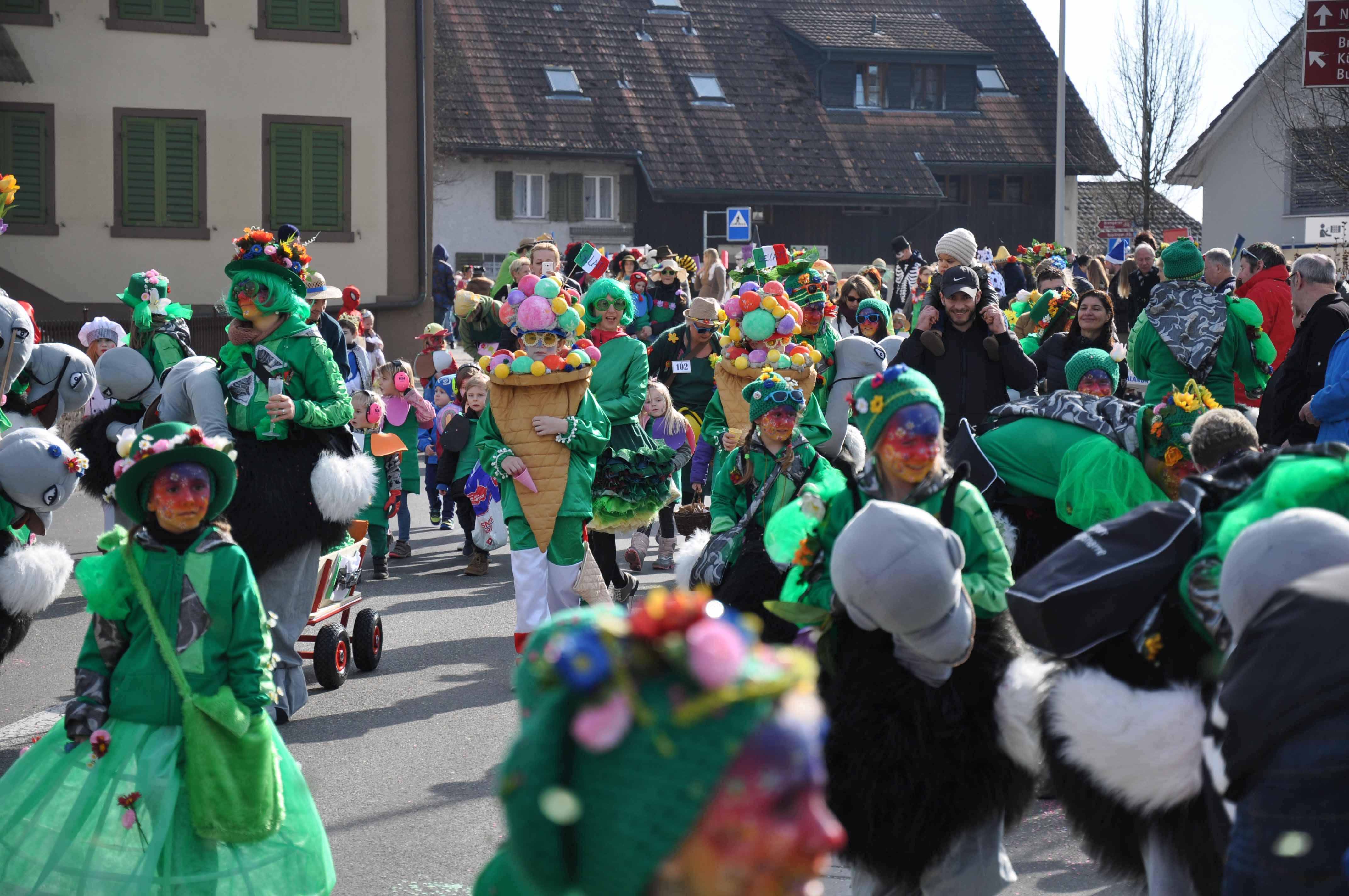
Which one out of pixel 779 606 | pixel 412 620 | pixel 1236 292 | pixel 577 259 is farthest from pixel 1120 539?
pixel 577 259

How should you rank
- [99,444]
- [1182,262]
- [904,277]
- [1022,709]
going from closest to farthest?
[1022,709] → [1182,262] → [99,444] → [904,277]

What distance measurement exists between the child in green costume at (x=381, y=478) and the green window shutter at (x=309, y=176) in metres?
12.0

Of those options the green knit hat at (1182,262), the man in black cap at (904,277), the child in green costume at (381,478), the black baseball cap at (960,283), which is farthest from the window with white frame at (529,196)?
the black baseball cap at (960,283)

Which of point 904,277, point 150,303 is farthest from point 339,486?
point 904,277

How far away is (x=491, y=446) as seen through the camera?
7.70 m

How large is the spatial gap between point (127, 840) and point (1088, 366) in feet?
15.5

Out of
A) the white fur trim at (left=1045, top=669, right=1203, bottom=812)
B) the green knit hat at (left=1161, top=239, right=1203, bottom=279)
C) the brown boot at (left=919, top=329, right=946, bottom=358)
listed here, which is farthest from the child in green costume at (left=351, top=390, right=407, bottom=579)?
the white fur trim at (left=1045, top=669, right=1203, bottom=812)

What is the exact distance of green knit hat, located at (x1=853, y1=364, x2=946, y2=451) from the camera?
13.6 ft

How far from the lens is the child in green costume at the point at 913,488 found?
4.13 metres

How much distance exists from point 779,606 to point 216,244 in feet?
67.4

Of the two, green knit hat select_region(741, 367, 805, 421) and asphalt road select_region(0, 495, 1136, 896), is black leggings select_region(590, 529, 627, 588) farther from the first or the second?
green knit hat select_region(741, 367, 805, 421)

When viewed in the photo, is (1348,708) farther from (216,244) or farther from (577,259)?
(216,244)

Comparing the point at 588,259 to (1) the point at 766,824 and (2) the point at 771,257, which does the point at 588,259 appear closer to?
(2) the point at 771,257

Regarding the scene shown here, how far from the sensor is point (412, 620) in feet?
31.9
